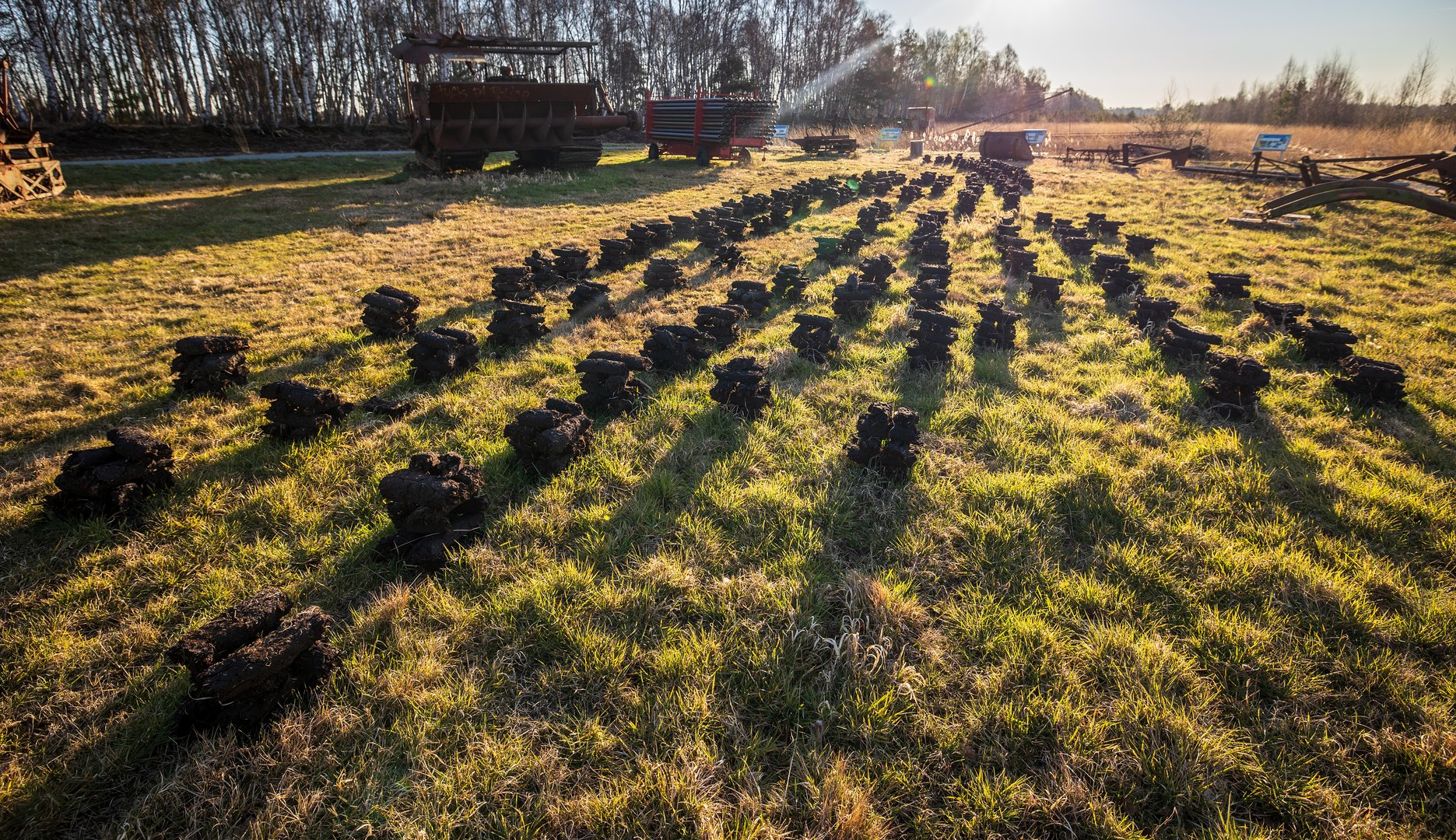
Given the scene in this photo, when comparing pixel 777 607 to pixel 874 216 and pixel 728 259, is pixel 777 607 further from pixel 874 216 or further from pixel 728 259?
pixel 874 216

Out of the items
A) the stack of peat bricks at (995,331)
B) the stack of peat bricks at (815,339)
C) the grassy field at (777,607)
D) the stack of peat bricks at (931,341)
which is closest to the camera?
the grassy field at (777,607)

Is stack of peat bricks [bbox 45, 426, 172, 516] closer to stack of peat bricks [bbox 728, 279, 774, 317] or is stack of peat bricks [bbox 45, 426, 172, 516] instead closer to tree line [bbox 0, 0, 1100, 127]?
stack of peat bricks [bbox 728, 279, 774, 317]

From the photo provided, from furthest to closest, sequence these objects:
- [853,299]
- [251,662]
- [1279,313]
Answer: [853,299], [1279,313], [251,662]

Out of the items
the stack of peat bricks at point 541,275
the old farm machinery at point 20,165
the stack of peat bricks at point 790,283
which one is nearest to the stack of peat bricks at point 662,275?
the stack of peat bricks at point 541,275

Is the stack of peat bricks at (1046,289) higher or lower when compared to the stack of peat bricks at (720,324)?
higher

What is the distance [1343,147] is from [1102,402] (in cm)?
3634

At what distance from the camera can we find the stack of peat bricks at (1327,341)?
261 inches

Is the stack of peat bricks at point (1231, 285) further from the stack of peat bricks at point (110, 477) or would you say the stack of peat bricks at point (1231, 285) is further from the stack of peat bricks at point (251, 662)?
the stack of peat bricks at point (110, 477)

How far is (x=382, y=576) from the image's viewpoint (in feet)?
11.7

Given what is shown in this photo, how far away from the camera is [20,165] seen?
1323 cm

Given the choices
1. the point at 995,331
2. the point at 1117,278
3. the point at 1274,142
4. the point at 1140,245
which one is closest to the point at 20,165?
the point at 995,331

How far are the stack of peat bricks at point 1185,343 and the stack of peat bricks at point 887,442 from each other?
4.58 meters

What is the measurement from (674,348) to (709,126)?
23345 millimetres

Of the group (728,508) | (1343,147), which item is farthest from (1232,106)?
(728,508)
